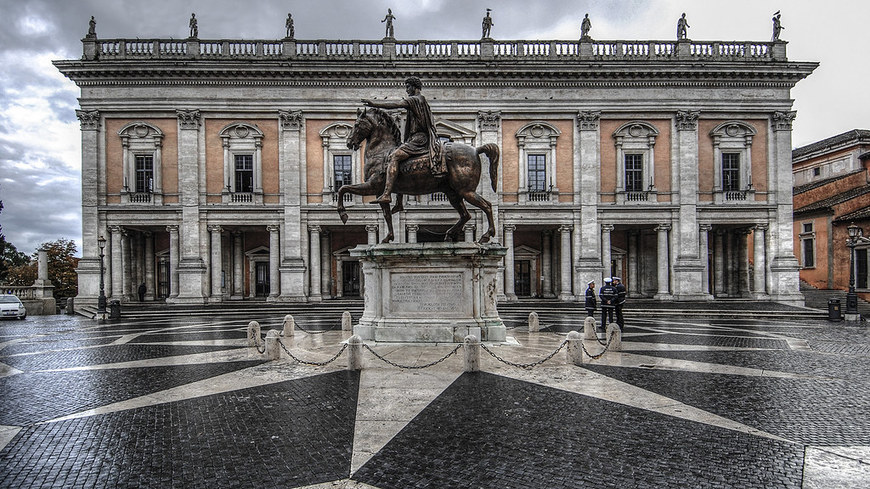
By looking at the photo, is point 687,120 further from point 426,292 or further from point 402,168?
point 426,292

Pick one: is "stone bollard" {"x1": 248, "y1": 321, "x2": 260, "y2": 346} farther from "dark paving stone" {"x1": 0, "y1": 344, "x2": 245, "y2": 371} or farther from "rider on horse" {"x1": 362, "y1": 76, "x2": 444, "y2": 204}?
"rider on horse" {"x1": 362, "y1": 76, "x2": 444, "y2": 204}

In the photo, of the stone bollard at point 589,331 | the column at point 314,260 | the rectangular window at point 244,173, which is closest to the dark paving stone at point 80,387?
the stone bollard at point 589,331

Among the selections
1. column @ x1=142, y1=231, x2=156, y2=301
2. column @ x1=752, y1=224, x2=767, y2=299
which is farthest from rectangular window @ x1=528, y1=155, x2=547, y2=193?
column @ x1=142, y1=231, x2=156, y2=301

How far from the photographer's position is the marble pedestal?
9.63m

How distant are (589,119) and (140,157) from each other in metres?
27.3

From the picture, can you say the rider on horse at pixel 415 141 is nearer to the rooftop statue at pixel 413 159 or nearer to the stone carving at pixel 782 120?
the rooftop statue at pixel 413 159

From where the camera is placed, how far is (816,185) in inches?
1507

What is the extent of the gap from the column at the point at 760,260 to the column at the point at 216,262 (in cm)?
3220

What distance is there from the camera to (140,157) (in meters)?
29.5

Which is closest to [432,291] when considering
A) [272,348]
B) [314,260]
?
[272,348]

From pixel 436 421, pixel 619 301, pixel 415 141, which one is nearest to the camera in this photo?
pixel 436 421

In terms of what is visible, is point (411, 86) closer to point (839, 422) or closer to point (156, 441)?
point (156, 441)

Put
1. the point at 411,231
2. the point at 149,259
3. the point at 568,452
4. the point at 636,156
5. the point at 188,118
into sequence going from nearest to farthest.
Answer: the point at 568,452, the point at 188,118, the point at 411,231, the point at 636,156, the point at 149,259

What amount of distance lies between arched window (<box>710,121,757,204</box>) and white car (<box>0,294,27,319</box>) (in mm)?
37918
